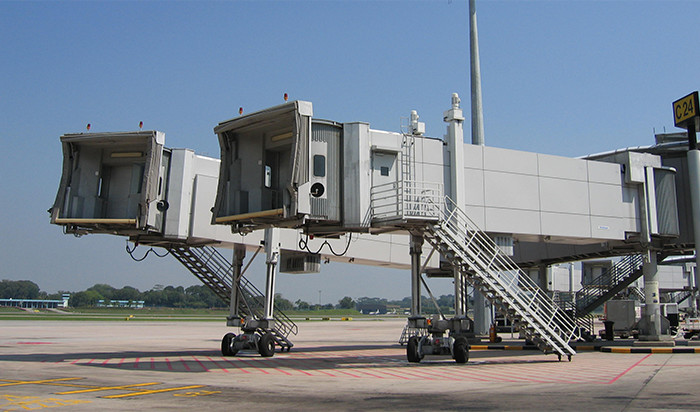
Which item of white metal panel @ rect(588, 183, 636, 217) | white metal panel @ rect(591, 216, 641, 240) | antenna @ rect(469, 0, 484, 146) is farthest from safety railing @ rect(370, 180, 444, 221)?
antenna @ rect(469, 0, 484, 146)

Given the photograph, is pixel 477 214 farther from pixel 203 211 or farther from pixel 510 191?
pixel 203 211

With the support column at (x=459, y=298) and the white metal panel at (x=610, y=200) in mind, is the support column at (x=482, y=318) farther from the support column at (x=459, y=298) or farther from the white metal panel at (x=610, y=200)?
the support column at (x=459, y=298)

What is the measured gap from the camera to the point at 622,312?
46.9 metres

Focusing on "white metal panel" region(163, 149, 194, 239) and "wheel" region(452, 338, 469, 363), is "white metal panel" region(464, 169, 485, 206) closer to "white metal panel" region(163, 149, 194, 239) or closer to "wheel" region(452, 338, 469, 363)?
"wheel" region(452, 338, 469, 363)

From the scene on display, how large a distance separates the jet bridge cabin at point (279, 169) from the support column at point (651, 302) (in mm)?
19924

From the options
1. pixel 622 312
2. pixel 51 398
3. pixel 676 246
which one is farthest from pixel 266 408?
pixel 622 312

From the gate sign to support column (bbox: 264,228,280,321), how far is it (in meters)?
24.3

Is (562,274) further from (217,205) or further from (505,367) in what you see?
(217,205)

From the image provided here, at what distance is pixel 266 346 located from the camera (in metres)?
26.2

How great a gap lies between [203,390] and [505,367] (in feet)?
40.9

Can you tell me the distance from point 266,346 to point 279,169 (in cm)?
835

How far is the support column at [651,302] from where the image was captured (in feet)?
104

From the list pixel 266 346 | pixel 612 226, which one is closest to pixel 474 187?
pixel 612 226

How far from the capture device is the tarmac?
12.5 m
